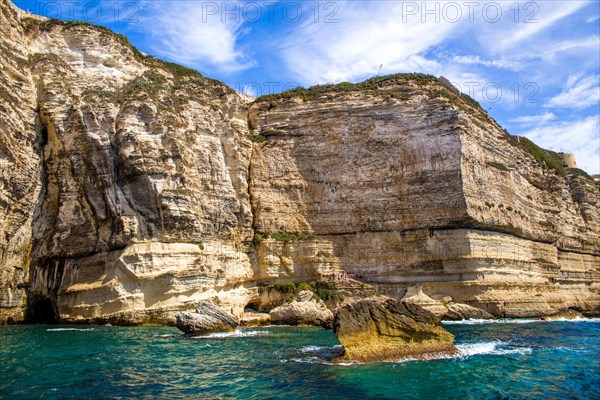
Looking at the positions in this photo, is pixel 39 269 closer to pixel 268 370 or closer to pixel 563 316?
pixel 268 370

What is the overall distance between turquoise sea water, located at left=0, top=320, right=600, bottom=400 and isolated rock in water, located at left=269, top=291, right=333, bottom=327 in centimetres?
835

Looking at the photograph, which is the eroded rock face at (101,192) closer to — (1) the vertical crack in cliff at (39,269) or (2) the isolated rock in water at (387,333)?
(1) the vertical crack in cliff at (39,269)

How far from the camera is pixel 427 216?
35.2 m

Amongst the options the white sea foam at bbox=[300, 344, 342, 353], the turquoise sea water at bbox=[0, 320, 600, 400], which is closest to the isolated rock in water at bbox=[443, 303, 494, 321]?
the turquoise sea water at bbox=[0, 320, 600, 400]

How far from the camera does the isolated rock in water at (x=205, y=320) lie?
23094 mm

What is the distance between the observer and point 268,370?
1433cm

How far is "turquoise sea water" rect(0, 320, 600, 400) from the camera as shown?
11477 millimetres

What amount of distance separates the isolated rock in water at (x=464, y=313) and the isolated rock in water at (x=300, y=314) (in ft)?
27.5

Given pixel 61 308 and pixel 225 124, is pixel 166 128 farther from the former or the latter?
pixel 61 308

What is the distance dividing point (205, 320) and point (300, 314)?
27.0 feet

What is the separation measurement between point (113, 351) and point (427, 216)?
24781 millimetres

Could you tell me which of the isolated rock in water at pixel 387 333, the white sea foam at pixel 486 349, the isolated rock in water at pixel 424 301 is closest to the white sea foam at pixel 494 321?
the isolated rock in water at pixel 424 301

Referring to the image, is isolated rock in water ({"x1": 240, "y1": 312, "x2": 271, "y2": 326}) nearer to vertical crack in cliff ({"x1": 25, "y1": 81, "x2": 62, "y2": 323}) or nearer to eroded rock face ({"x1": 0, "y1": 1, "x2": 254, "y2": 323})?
eroded rock face ({"x1": 0, "y1": 1, "x2": 254, "y2": 323})

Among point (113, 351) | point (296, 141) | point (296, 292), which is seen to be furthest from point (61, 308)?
point (296, 141)
